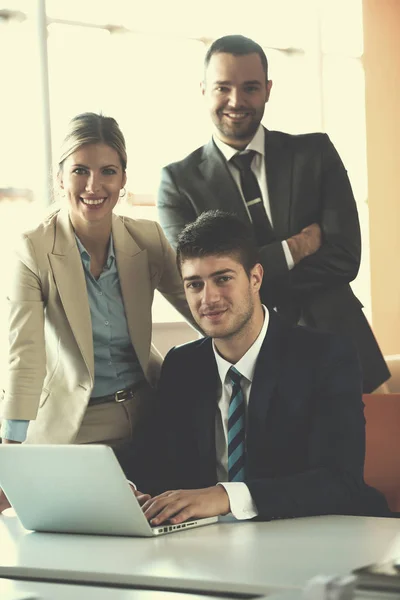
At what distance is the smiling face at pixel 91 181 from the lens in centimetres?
264

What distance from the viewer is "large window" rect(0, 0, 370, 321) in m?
4.61

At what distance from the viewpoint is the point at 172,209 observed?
2.98 m

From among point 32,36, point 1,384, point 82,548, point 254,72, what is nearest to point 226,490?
point 82,548

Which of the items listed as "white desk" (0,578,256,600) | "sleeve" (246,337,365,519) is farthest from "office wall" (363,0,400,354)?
"white desk" (0,578,256,600)

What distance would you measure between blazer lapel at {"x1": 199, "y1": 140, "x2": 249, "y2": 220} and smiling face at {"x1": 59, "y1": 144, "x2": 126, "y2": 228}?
1.18 ft

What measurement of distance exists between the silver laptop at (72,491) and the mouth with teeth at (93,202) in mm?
904

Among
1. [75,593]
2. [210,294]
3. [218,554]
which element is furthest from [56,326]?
[75,593]

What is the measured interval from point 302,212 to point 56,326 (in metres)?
0.85

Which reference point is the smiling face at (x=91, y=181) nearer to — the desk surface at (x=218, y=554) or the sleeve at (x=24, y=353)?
the sleeve at (x=24, y=353)

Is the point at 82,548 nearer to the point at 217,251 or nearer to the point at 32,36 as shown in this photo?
the point at 217,251

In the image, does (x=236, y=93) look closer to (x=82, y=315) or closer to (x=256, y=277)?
(x=256, y=277)

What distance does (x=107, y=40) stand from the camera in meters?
4.96

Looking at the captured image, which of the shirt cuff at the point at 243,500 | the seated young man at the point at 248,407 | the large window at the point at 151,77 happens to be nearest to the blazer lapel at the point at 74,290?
the seated young man at the point at 248,407

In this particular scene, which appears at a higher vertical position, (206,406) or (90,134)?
(90,134)
